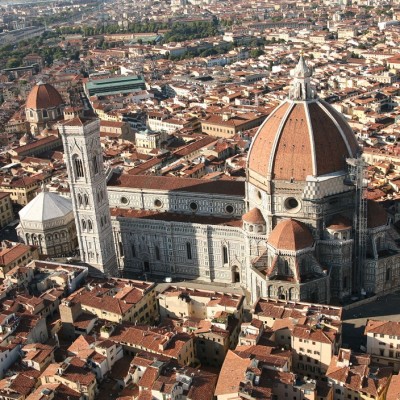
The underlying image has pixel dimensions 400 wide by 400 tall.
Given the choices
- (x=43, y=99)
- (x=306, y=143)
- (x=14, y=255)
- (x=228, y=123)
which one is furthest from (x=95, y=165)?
(x=43, y=99)

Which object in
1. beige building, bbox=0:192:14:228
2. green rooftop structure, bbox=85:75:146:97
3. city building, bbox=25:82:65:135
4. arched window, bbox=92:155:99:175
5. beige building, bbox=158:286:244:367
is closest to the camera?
beige building, bbox=158:286:244:367

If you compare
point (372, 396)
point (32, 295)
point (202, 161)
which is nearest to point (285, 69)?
point (202, 161)

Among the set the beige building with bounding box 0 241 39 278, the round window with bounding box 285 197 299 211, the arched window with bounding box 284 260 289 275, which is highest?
the round window with bounding box 285 197 299 211

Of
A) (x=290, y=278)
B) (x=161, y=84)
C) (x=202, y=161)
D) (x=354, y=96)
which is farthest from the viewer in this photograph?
(x=161, y=84)

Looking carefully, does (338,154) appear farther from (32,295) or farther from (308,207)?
(32,295)

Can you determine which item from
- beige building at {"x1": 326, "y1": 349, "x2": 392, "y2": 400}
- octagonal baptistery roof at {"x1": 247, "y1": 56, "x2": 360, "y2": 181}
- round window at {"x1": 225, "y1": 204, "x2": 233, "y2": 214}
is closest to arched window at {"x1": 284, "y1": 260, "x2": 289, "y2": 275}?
octagonal baptistery roof at {"x1": 247, "y1": 56, "x2": 360, "y2": 181}

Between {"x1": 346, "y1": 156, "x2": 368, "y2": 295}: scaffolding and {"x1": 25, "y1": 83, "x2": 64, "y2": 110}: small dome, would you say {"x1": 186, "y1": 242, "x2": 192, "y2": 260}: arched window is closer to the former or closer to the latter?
{"x1": 346, "y1": 156, "x2": 368, "y2": 295}: scaffolding

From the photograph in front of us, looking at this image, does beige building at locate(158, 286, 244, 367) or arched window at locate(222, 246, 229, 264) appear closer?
beige building at locate(158, 286, 244, 367)
